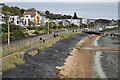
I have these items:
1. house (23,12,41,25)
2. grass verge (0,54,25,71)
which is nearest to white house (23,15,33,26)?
house (23,12,41,25)

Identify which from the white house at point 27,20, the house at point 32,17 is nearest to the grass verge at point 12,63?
the white house at point 27,20

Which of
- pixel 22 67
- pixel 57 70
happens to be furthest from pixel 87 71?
pixel 22 67

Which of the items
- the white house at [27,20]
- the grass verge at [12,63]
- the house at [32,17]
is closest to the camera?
the grass verge at [12,63]

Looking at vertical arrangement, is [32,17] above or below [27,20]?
above

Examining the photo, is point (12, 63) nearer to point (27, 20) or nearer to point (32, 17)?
point (27, 20)

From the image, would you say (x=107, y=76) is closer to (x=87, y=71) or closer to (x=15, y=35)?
(x=87, y=71)

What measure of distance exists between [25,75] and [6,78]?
2462 mm

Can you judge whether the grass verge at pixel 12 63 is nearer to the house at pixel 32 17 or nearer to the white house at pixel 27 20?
the white house at pixel 27 20

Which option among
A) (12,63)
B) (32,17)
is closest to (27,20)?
(32,17)

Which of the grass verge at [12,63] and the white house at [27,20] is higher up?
the white house at [27,20]

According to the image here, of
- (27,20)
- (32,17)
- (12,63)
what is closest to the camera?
(12,63)

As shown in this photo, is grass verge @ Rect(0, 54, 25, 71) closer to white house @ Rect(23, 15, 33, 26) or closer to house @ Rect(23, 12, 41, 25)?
white house @ Rect(23, 15, 33, 26)

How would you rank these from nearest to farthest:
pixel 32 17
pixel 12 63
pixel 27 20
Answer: pixel 12 63
pixel 27 20
pixel 32 17

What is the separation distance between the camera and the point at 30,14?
127000mm
